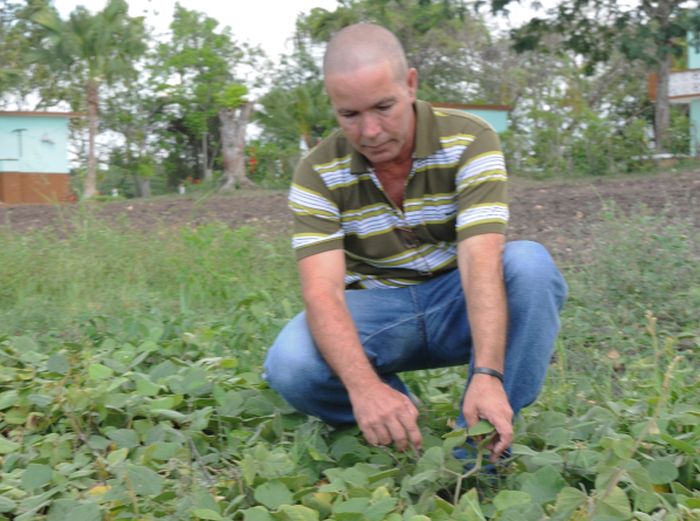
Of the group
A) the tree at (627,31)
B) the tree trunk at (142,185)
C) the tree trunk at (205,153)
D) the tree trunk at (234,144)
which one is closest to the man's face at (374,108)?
the tree at (627,31)

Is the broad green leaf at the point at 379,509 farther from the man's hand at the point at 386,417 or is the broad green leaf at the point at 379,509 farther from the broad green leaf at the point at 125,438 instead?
the broad green leaf at the point at 125,438

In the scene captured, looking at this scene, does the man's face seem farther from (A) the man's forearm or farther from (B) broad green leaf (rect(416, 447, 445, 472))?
(B) broad green leaf (rect(416, 447, 445, 472))

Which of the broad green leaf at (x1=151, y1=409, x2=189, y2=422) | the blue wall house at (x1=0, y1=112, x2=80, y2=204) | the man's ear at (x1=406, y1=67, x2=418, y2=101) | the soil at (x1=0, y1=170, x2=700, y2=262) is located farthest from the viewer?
the blue wall house at (x1=0, y1=112, x2=80, y2=204)

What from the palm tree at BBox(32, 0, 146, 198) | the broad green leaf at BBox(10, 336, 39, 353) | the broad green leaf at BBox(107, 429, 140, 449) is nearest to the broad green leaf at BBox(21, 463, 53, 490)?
the broad green leaf at BBox(107, 429, 140, 449)

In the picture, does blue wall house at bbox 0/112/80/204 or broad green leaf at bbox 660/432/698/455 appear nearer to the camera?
broad green leaf at bbox 660/432/698/455

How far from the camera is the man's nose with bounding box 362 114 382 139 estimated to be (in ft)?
8.46

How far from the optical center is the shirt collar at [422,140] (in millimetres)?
2719

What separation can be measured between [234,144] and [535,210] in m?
9.10

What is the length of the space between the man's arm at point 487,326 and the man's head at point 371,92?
344 millimetres

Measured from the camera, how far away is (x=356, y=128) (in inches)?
102

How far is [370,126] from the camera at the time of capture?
258 centimetres

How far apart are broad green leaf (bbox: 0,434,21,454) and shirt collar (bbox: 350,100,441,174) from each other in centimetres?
124

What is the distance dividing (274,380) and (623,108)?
18480 mm

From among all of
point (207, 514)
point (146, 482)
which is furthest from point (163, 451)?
point (207, 514)
